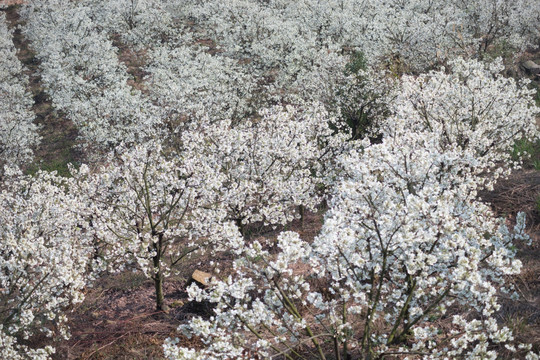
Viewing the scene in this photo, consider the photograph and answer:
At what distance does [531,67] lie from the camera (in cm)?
3059

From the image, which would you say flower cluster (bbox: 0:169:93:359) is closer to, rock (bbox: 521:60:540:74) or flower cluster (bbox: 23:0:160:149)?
flower cluster (bbox: 23:0:160:149)

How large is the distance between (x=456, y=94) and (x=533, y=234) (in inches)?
191

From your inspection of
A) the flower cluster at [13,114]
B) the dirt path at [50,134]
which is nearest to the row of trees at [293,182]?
the flower cluster at [13,114]

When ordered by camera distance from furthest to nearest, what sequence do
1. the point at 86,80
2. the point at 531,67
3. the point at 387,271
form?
the point at 86,80 → the point at 531,67 → the point at 387,271

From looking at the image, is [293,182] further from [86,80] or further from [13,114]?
[13,114]

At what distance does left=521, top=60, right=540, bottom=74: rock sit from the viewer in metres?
30.5

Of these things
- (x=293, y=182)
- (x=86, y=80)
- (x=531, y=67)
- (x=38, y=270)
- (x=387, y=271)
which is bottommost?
(x=387, y=271)

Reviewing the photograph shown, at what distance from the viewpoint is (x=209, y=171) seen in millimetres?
10750

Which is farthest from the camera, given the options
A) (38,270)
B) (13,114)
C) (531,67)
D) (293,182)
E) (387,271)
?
(13,114)

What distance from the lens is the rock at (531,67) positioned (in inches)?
1199

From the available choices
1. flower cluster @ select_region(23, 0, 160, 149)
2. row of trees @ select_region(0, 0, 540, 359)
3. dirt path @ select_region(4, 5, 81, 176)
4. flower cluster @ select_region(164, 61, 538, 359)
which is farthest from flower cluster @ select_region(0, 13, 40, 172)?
flower cluster @ select_region(164, 61, 538, 359)

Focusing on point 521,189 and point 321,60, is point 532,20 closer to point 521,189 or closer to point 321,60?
point 321,60

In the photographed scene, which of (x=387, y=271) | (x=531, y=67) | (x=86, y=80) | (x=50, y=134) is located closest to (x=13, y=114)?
(x=50, y=134)

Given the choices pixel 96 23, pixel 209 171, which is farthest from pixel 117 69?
pixel 209 171
